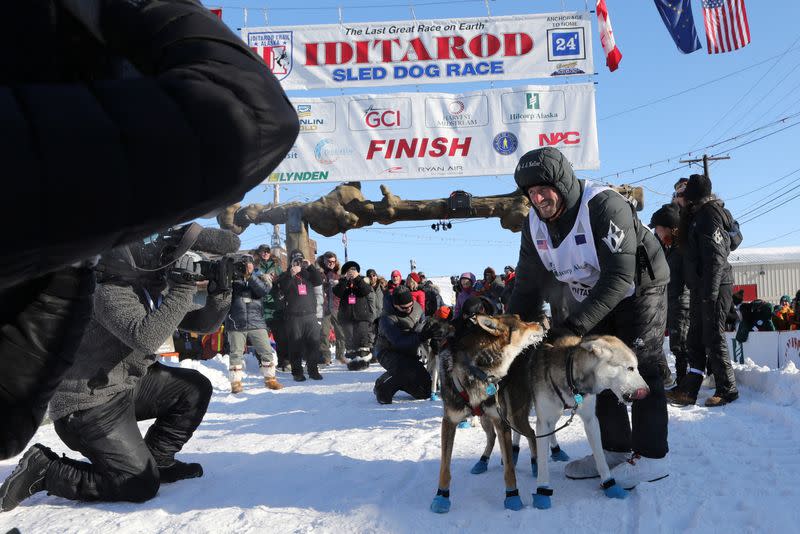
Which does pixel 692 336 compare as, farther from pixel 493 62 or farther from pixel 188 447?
pixel 493 62

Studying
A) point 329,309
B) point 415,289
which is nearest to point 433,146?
point 415,289

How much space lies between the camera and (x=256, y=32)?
49.1ft

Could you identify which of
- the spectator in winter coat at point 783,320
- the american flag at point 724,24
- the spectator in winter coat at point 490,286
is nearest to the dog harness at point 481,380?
the spectator in winter coat at point 490,286

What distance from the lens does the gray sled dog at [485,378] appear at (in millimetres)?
3309

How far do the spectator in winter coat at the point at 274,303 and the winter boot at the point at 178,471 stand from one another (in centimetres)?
625

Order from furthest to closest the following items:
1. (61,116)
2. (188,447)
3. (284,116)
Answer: (188,447) < (284,116) < (61,116)

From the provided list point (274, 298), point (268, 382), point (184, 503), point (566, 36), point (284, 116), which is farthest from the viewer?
point (566, 36)

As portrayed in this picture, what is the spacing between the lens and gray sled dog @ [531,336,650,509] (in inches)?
125

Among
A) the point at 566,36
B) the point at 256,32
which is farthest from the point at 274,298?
the point at 566,36

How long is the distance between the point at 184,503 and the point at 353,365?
25.2 ft

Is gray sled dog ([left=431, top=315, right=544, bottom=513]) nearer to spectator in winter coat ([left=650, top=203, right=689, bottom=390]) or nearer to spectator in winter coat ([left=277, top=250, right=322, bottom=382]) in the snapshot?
spectator in winter coat ([left=650, top=203, right=689, bottom=390])

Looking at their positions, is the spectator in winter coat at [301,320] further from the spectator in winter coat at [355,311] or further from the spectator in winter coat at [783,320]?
the spectator in winter coat at [783,320]

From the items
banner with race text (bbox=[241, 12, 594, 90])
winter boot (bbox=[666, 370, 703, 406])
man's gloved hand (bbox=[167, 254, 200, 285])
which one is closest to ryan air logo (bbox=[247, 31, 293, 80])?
banner with race text (bbox=[241, 12, 594, 90])

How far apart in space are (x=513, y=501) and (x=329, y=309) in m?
10.4
